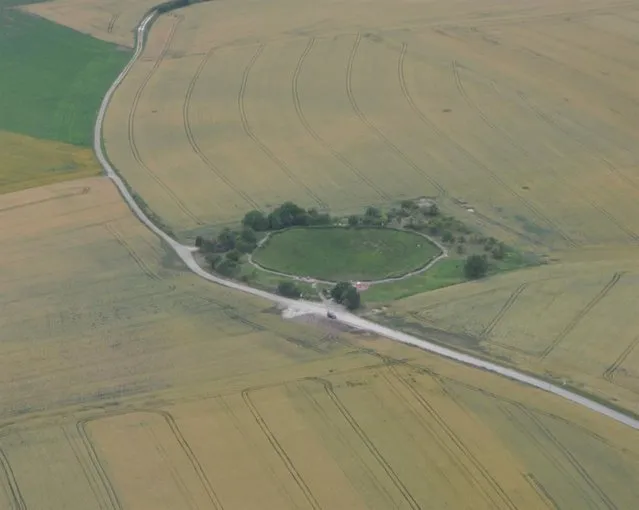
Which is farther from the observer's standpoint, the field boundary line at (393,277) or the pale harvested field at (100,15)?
the pale harvested field at (100,15)

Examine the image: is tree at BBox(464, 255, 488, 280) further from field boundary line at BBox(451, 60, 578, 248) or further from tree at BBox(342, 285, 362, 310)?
field boundary line at BBox(451, 60, 578, 248)

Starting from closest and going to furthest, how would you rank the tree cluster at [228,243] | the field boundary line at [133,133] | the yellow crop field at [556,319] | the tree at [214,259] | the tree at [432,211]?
1. the yellow crop field at [556,319]
2. the tree at [214,259]
3. the tree cluster at [228,243]
4. the tree at [432,211]
5. the field boundary line at [133,133]

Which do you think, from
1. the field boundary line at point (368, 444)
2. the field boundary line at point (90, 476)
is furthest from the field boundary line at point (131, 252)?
the field boundary line at point (90, 476)

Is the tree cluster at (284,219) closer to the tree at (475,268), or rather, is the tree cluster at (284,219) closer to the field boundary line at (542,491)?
the tree at (475,268)

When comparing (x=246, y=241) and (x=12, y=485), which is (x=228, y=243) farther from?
(x=12, y=485)

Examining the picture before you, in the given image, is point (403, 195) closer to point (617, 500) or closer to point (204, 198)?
point (204, 198)
